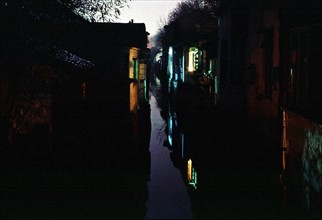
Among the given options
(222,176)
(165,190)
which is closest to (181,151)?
(222,176)

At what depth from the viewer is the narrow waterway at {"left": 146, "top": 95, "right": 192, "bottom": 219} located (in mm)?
8547

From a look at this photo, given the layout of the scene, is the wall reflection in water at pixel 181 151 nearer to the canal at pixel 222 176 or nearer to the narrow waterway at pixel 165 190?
the canal at pixel 222 176

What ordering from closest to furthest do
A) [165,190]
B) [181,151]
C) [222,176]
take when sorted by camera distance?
1. [165,190]
2. [222,176]
3. [181,151]

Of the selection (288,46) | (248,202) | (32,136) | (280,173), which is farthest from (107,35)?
(248,202)

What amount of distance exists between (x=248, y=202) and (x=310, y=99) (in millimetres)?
2891

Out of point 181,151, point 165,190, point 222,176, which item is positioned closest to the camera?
point 165,190

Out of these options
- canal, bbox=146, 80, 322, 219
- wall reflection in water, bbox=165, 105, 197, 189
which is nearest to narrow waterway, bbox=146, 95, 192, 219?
canal, bbox=146, 80, 322, 219

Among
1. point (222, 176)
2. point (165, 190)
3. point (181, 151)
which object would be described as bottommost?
point (165, 190)

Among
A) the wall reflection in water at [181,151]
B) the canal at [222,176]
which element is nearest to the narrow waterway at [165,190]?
the canal at [222,176]

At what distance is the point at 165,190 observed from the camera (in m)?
10.8

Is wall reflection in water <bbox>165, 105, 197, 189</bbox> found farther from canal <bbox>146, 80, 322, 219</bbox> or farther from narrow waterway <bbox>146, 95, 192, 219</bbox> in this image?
narrow waterway <bbox>146, 95, 192, 219</bbox>

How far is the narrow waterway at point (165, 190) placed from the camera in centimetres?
855

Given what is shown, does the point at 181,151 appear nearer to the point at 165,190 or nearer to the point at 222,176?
the point at 222,176

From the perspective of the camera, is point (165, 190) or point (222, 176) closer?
point (165, 190)
